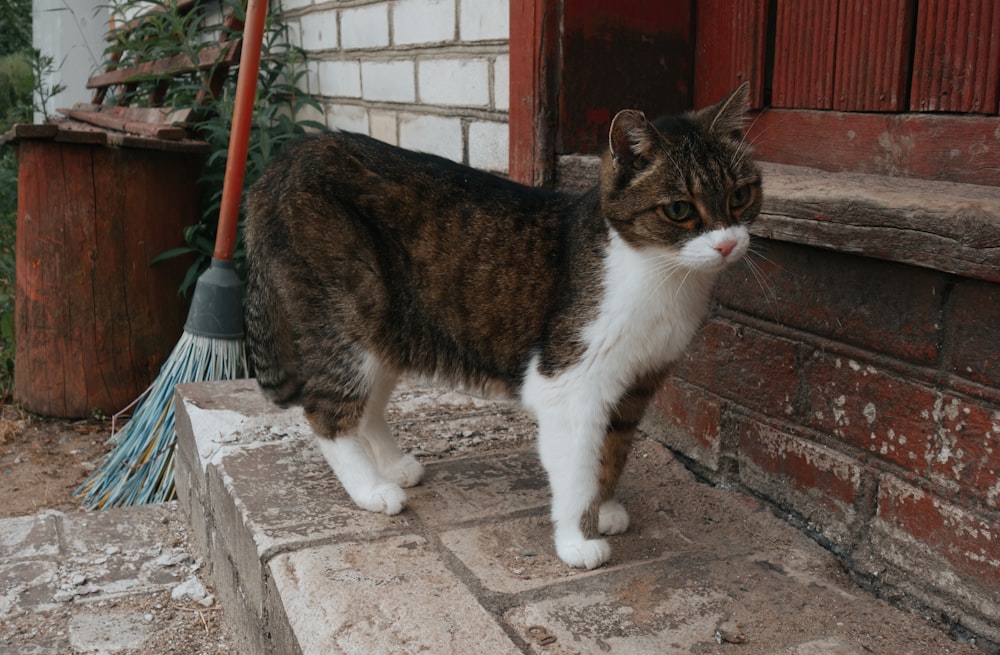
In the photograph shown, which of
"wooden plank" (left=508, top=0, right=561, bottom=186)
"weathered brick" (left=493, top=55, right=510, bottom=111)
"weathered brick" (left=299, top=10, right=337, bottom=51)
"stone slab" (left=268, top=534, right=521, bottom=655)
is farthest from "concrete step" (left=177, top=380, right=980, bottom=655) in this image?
"weathered brick" (left=299, top=10, right=337, bottom=51)

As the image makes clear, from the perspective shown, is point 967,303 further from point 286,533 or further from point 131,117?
point 131,117

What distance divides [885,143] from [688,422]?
1.03 metres

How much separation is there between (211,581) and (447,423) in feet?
3.04

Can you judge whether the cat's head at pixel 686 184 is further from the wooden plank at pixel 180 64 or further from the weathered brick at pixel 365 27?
the wooden plank at pixel 180 64

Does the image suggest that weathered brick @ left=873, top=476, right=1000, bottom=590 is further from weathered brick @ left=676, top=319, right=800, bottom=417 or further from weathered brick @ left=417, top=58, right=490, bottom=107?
weathered brick @ left=417, top=58, right=490, bottom=107

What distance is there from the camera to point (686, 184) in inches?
80.3

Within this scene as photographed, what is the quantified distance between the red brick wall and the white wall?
743 centimetres

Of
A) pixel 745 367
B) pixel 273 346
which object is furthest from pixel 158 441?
pixel 745 367

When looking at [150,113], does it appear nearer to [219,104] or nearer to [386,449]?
[219,104]

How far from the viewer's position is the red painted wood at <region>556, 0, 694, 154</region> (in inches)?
118

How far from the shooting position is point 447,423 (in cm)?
325

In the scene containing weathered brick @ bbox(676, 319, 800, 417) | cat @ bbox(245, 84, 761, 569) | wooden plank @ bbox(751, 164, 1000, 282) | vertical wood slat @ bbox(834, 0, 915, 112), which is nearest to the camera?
wooden plank @ bbox(751, 164, 1000, 282)

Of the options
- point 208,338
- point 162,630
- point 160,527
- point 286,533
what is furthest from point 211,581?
point 208,338

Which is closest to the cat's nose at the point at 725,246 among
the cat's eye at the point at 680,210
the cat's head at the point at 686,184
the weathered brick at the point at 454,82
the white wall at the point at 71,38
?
the cat's head at the point at 686,184
